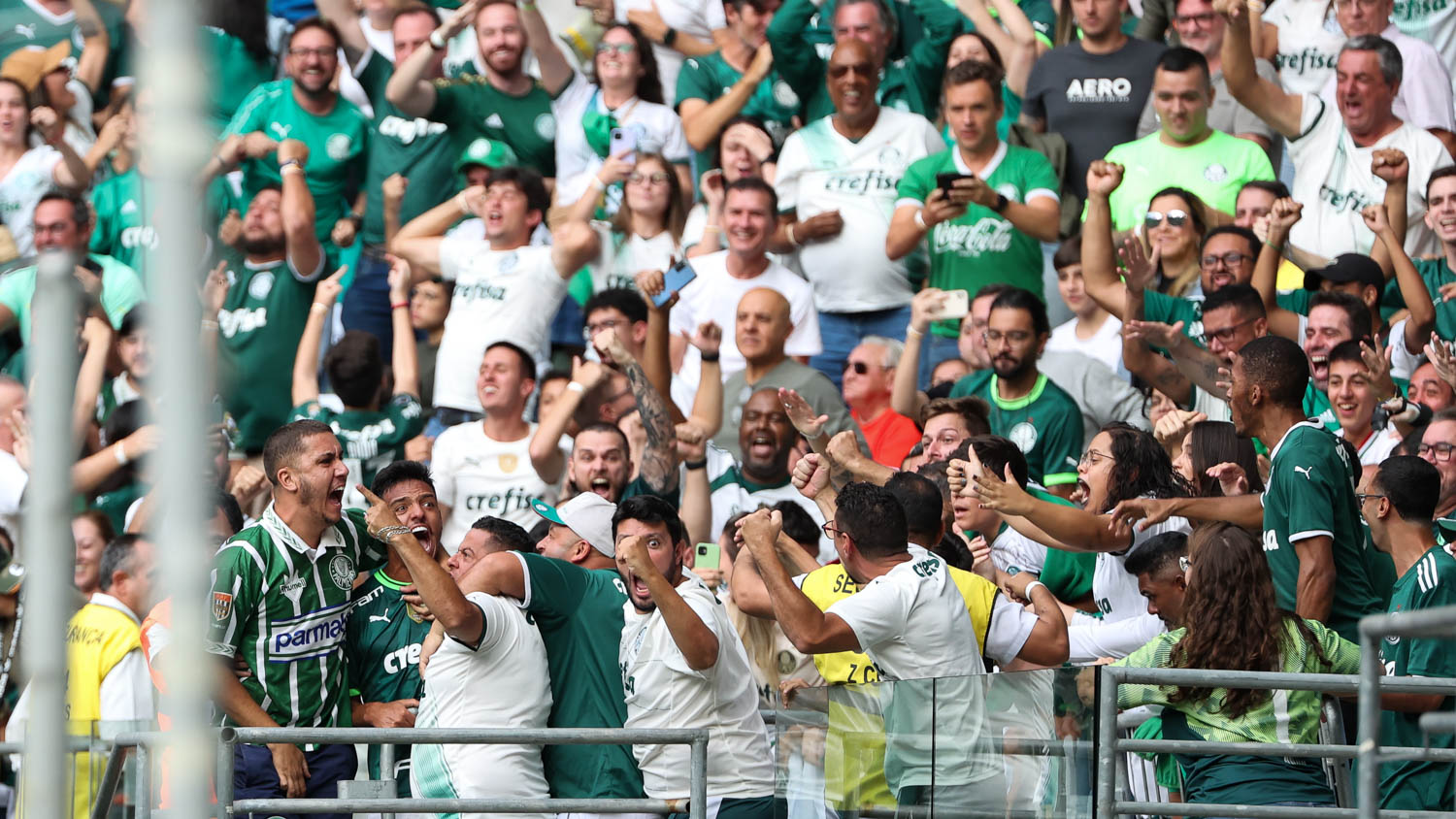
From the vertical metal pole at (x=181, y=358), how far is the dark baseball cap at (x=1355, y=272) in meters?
8.05

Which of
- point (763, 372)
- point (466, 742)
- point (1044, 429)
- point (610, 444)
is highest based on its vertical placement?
point (763, 372)

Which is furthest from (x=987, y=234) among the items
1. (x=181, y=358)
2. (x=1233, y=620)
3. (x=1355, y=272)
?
(x=181, y=358)

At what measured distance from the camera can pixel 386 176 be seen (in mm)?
12680

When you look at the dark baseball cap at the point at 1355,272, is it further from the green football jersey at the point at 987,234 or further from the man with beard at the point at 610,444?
the man with beard at the point at 610,444

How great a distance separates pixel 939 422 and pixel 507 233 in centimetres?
384

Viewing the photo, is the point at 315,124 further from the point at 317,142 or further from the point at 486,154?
the point at 486,154

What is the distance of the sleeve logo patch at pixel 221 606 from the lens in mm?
6223

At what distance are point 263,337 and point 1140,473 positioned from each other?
6104mm

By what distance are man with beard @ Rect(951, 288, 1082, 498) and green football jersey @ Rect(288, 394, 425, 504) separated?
10.8ft

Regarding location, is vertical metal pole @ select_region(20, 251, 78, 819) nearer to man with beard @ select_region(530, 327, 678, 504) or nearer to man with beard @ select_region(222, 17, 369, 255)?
man with beard @ select_region(530, 327, 678, 504)

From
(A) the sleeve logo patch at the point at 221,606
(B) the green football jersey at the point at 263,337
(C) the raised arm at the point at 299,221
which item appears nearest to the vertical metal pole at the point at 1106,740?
(A) the sleeve logo patch at the point at 221,606

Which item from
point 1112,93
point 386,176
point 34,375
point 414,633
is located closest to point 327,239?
point 386,176

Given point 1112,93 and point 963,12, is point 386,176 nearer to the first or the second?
point 963,12

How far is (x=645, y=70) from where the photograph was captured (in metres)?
12.3
